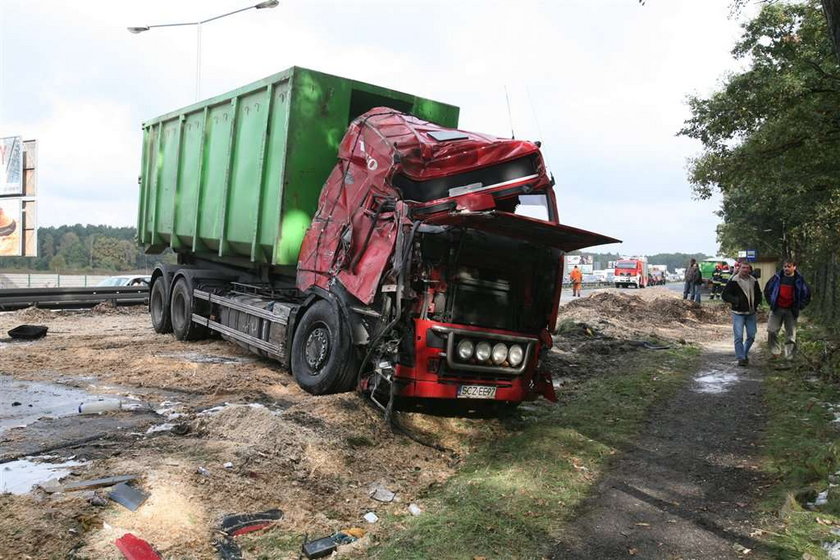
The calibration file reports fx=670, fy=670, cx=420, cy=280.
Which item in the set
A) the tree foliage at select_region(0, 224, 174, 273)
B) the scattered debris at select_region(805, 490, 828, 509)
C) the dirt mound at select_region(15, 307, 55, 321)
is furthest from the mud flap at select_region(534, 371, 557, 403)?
the tree foliage at select_region(0, 224, 174, 273)

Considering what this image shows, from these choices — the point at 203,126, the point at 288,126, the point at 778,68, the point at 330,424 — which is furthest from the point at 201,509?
the point at 778,68

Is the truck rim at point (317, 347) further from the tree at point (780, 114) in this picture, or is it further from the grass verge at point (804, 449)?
the tree at point (780, 114)

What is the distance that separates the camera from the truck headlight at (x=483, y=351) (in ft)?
19.1

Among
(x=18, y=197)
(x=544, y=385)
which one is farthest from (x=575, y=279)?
(x=544, y=385)

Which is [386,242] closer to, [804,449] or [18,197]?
[804,449]

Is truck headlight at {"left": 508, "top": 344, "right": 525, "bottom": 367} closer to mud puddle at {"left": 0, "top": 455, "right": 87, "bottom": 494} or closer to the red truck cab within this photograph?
the red truck cab

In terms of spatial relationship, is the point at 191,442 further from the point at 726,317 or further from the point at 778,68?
the point at 726,317

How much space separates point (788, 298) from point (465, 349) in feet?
22.6

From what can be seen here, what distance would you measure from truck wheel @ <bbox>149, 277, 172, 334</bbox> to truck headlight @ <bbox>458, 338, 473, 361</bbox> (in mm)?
7038

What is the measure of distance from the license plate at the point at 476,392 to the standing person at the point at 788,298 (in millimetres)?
6453

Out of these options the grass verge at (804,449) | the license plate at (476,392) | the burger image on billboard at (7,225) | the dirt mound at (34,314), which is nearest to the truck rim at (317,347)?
the license plate at (476,392)

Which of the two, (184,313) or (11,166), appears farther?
(11,166)

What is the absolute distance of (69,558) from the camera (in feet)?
10.1

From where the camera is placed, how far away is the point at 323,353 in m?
6.56
